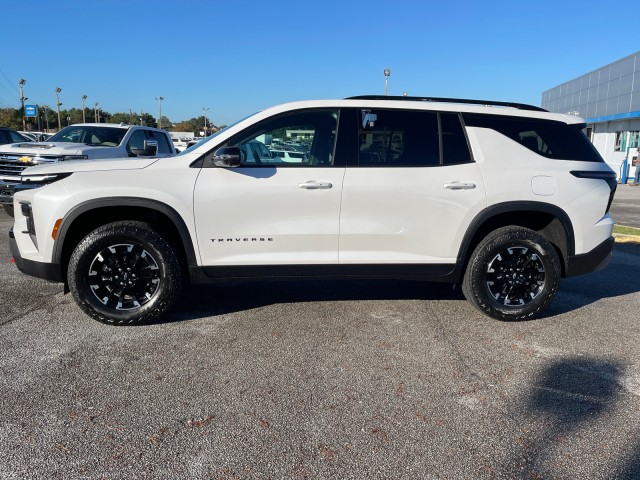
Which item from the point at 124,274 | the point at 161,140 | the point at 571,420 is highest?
the point at 161,140

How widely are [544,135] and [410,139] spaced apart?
4.24 feet

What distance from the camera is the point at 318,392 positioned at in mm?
3406

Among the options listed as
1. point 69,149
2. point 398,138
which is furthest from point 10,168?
point 398,138

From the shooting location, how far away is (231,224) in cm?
446

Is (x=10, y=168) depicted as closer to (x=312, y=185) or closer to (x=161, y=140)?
(x=161, y=140)

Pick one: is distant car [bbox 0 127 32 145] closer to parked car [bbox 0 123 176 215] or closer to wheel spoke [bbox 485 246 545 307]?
parked car [bbox 0 123 176 215]

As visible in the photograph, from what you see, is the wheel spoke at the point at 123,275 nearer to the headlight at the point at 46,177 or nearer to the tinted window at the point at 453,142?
the headlight at the point at 46,177

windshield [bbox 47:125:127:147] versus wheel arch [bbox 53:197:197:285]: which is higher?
windshield [bbox 47:125:127:147]

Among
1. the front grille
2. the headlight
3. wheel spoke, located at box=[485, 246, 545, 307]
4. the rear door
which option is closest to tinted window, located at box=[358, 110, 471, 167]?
the rear door

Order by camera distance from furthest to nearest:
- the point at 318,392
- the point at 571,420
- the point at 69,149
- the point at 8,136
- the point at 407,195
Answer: the point at 8,136 < the point at 69,149 < the point at 407,195 < the point at 318,392 < the point at 571,420

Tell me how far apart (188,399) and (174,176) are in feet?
6.39

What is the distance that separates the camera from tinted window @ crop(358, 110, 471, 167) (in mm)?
4656

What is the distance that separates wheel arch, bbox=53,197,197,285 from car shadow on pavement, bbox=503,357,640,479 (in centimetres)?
291

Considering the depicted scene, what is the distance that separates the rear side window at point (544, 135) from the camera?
4.84 m
